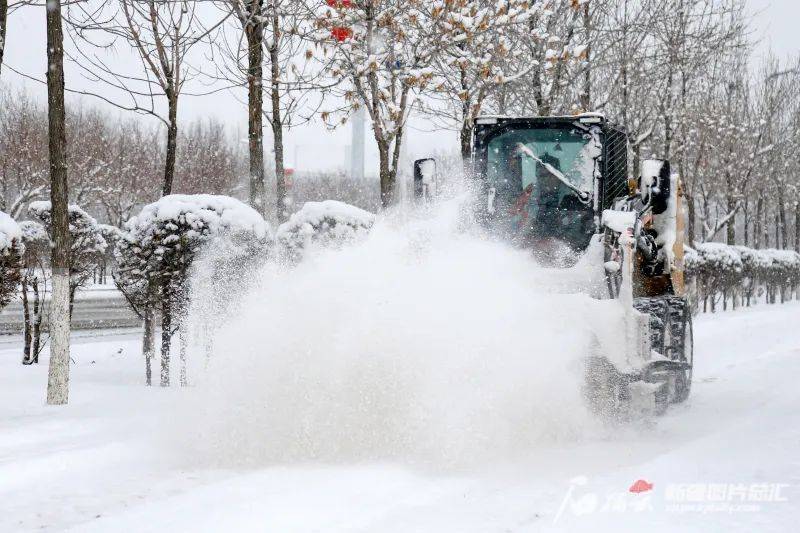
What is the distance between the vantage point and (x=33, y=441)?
251 inches

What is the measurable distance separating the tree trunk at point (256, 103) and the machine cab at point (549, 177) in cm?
503

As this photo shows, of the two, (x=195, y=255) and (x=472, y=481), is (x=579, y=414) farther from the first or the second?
(x=195, y=255)

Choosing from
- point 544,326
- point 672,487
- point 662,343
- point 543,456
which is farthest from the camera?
point 662,343

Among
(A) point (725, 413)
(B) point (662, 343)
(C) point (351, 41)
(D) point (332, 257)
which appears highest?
(C) point (351, 41)

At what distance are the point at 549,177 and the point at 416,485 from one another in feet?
13.2

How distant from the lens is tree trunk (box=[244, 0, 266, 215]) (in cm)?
1194

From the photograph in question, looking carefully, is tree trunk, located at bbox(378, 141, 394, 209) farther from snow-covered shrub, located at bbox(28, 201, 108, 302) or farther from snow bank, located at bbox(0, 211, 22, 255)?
snow bank, located at bbox(0, 211, 22, 255)

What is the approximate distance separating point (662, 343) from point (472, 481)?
3.73 m

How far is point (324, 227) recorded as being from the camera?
1242 cm

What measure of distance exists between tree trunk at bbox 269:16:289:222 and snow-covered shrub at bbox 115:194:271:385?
9.10 ft

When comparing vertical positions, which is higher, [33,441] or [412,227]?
[412,227]

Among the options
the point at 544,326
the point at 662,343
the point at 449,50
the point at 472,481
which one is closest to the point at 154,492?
the point at 472,481

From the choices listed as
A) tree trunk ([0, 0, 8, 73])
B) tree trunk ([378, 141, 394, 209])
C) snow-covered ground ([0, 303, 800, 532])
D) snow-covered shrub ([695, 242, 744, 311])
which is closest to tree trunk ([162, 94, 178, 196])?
tree trunk ([378, 141, 394, 209])

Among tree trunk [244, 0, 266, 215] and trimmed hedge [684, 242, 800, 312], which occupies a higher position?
tree trunk [244, 0, 266, 215]
